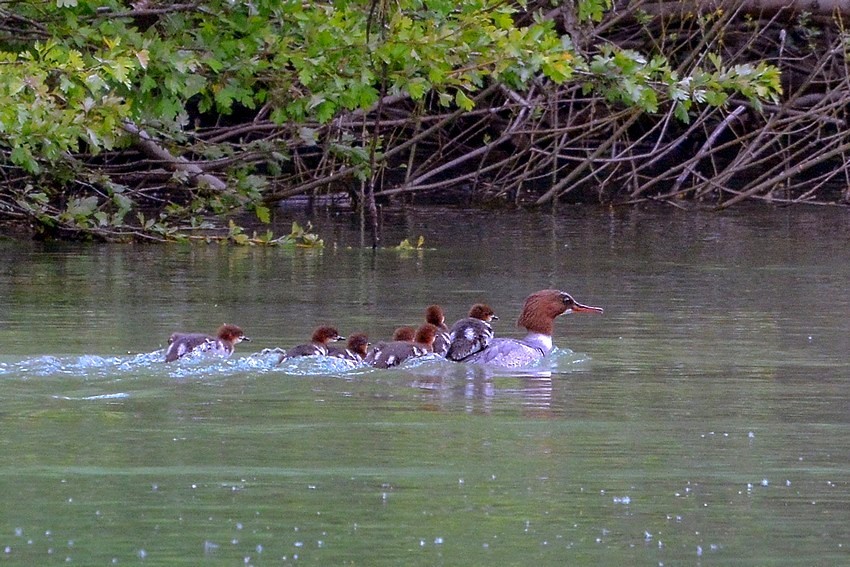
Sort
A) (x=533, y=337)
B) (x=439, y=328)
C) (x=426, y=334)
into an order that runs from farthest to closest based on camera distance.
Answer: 1. (x=439, y=328)
2. (x=533, y=337)
3. (x=426, y=334)

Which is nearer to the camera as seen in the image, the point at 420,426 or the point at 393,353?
the point at 420,426

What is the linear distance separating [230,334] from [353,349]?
57cm

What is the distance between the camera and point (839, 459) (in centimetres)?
602

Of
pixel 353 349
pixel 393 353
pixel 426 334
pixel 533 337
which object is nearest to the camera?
pixel 393 353

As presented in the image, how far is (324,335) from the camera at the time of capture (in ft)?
27.6

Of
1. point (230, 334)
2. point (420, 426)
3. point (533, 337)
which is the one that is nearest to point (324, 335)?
point (230, 334)

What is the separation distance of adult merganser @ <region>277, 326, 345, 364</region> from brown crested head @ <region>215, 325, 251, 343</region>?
281 millimetres

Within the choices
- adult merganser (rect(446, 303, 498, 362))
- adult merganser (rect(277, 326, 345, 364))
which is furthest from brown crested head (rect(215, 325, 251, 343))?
adult merganser (rect(446, 303, 498, 362))

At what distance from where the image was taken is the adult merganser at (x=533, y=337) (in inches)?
331

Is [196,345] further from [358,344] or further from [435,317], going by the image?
[435,317]

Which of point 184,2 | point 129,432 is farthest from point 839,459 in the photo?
A: point 184,2

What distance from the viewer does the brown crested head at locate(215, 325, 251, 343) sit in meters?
8.38

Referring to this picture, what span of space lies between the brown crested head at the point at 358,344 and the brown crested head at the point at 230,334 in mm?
498

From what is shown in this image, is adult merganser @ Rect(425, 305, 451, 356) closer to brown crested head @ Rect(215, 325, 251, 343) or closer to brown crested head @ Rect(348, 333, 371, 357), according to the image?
brown crested head @ Rect(348, 333, 371, 357)
